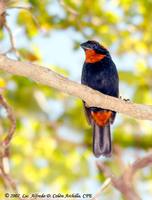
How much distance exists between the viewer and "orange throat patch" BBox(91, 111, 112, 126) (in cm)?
572

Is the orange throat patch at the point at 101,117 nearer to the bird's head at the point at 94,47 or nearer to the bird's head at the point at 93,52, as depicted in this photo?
the bird's head at the point at 93,52

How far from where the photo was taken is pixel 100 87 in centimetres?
581

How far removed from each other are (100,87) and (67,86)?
162 cm

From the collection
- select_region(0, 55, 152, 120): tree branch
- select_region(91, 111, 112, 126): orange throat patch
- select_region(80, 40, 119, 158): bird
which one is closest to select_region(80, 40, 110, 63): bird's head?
select_region(80, 40, 119, 158): bird

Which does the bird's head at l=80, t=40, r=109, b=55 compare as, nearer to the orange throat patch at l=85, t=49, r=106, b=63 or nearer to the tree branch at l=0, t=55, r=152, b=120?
the orange throat patch at l=85, t=49, r=106, b=63

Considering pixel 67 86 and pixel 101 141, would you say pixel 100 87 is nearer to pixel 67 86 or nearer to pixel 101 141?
pixel 101 141

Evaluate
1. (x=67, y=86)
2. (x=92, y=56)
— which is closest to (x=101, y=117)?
(x=92, y=56)

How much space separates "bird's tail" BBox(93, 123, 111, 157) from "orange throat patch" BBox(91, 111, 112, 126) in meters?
0.09

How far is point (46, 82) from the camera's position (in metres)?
4.26

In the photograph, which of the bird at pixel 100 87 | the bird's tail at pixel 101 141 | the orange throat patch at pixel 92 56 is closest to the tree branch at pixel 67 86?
the bird at pixel 100 87

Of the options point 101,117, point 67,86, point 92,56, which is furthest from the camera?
point 92,56

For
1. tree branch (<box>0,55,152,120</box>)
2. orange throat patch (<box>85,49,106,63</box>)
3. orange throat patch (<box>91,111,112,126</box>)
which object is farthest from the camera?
orange throat patch (<box>85,49,106,63</box>)

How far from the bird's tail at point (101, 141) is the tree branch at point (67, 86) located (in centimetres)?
134

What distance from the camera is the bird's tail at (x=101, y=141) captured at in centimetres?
573
